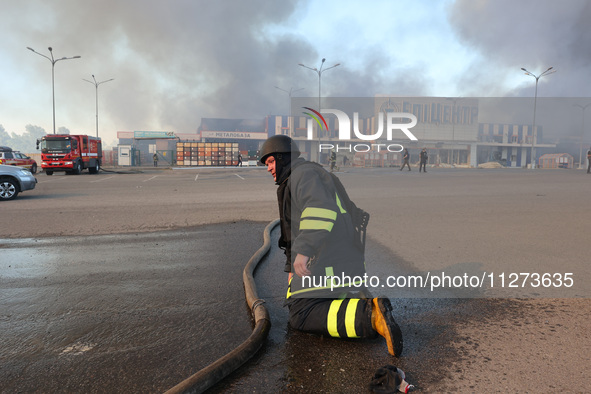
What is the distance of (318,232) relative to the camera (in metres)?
2.76

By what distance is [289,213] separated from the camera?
306 centimetres

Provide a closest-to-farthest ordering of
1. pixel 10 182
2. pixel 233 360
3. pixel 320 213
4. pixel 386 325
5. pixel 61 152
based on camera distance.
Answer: pixel 233 360
pixel 386 325
pixel 320 213
pixel 10 182
pixel 61 152

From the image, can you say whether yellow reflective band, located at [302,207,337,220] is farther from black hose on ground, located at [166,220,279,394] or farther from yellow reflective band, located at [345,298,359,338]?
black hose on ground, located at [166,220,279,394]

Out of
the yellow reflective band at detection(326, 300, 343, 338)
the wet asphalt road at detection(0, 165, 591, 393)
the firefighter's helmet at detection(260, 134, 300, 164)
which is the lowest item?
the wet asphalt road at detection(0, 165, 591, 393)

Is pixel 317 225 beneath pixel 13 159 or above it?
beneath

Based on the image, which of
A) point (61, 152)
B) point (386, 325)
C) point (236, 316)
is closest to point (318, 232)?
point (386, 325)

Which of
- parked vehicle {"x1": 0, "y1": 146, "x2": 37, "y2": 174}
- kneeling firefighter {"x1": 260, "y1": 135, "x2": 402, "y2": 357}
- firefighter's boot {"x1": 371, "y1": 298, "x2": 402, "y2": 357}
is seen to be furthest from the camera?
parked vehicle {"x1": 0, "y1": 146, "x2": 37, "y2": 174}

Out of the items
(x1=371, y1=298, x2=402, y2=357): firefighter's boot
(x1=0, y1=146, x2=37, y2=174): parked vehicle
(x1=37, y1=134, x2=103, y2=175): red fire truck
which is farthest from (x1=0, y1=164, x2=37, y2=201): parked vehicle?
(x1=0, y1=146, x2=37, y2=174): parked vehicle

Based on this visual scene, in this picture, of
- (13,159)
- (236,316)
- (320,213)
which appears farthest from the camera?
(13,159)

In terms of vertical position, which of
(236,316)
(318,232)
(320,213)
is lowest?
(236,316)

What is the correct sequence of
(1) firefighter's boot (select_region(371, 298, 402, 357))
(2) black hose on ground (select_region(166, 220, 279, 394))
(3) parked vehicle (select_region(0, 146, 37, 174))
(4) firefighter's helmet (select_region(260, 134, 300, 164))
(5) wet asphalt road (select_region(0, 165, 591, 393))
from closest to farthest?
1. (2) black hose on ground (select_region(166, 220, 279, 394))
2. (5) wet asphalt road (select_region(0, 165, 591, 393))
3. (1) firefighter's boot (select_region(371, 298, 402, 357))
4. (4) firefighter's helmet (select_region(260, 134, 300, 164))
5. (3) parked vehicle (select_region(0, 146, 37, 174))

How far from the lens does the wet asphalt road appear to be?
2.45 metres

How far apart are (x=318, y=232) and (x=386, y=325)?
719mm

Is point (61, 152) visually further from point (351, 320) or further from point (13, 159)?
point (351, 320)
